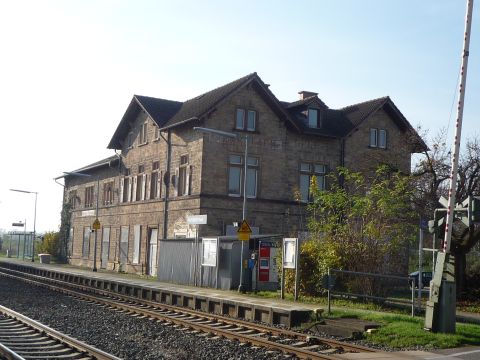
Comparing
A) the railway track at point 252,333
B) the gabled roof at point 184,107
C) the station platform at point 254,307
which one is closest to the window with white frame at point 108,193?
the gabled roof at point 184,107

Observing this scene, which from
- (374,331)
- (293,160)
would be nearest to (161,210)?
(293,160)

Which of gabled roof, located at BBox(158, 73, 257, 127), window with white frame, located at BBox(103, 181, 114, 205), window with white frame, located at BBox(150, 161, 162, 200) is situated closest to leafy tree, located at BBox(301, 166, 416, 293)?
gabled roof, located at BBox(158, 73, 257, 127)

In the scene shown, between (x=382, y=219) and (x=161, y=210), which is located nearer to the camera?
(x=382, y=219)

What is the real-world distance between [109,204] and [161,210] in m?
10.4

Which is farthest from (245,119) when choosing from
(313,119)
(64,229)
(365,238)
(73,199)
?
(64,229)

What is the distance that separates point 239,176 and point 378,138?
10030 mm

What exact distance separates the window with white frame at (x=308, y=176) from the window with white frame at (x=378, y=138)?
12.5ft

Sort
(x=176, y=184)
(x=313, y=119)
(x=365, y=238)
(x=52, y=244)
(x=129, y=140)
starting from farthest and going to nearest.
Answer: (x=52, y=244) < (x=129, y=140) < (x=313, y=119) < (x=176, y=184) < (x=365, y=238)

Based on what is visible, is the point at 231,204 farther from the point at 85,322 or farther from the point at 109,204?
the point at 85,322

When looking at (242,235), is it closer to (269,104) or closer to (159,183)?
(269,104)

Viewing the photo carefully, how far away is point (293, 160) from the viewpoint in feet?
125

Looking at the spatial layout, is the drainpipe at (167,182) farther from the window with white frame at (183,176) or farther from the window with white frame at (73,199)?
the window with white frame at (73,199)

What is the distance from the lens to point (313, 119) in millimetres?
39781

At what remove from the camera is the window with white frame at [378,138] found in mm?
40906
